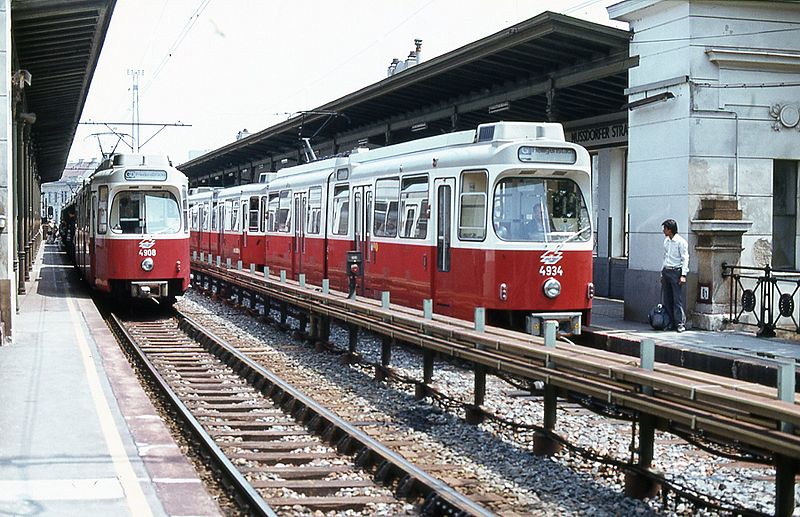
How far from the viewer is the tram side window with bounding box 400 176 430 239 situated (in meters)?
14.9

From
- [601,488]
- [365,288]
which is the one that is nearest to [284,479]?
[601,488]

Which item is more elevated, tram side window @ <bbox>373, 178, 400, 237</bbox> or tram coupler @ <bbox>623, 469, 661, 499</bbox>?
tram side window @ <bbox>373, 178, 400, 237</bbox>

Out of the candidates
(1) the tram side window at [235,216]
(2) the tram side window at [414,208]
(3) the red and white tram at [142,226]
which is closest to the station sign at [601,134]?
(2) the tram side window at [414,208]

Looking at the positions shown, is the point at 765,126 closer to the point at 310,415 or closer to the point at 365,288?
the point at 365,288

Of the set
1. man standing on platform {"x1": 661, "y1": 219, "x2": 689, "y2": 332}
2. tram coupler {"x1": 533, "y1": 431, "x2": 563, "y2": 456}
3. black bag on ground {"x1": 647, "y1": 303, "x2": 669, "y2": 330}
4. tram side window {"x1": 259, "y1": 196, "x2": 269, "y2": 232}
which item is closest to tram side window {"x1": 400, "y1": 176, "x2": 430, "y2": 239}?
man standing on platform {"x1": 661, "y1": 219, "x2": 689, "y2": 332}

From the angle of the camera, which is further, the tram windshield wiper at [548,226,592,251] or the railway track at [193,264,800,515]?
the tram windshield wiper at [548,226,592,251]

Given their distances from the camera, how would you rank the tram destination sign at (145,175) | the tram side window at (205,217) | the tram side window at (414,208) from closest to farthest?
the tram side window at (414,208)
the tram destination sign at (145,175)
the tram side window at (205,217)

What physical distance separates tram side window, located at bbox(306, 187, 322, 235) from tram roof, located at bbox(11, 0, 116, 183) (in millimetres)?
5134

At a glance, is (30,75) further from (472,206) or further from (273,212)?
(472,206)

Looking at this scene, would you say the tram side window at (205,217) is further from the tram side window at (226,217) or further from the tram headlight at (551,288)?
the tram headlight at (551,288)

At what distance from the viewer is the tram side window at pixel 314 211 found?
2060cm

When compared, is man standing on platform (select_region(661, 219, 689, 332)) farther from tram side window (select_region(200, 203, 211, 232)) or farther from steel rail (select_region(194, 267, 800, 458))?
tram side window (select_region(200, 203, 211, 232))

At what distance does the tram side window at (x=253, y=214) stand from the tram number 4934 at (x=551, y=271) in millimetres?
15030

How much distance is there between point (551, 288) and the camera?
1359 cm
